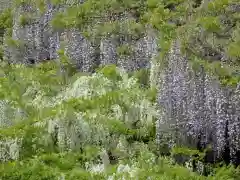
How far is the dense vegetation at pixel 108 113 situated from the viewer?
9.39m

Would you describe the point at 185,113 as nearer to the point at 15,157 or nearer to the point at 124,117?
the point at 124,117

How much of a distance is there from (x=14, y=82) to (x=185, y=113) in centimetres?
386

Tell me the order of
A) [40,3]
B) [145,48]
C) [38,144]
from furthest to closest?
[40,3] → [145,48] → [38,144]

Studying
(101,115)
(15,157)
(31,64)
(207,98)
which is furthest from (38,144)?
(31,64)

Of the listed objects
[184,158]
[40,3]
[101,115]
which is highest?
[40,3]

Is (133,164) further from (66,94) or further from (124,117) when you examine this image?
(66,94)

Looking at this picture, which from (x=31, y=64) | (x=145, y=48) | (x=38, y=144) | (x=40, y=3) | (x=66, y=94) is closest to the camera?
(x=38, y=144)

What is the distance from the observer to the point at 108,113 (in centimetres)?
1052

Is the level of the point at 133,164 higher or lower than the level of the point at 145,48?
lower

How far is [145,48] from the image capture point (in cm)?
1259

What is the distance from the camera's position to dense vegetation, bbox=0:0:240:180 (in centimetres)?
939

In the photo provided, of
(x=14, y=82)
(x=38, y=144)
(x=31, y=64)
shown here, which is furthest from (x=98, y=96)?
(x=31, y=64)

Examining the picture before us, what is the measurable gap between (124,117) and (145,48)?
244 centimetres

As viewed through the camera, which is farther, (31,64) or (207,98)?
(31,64)
